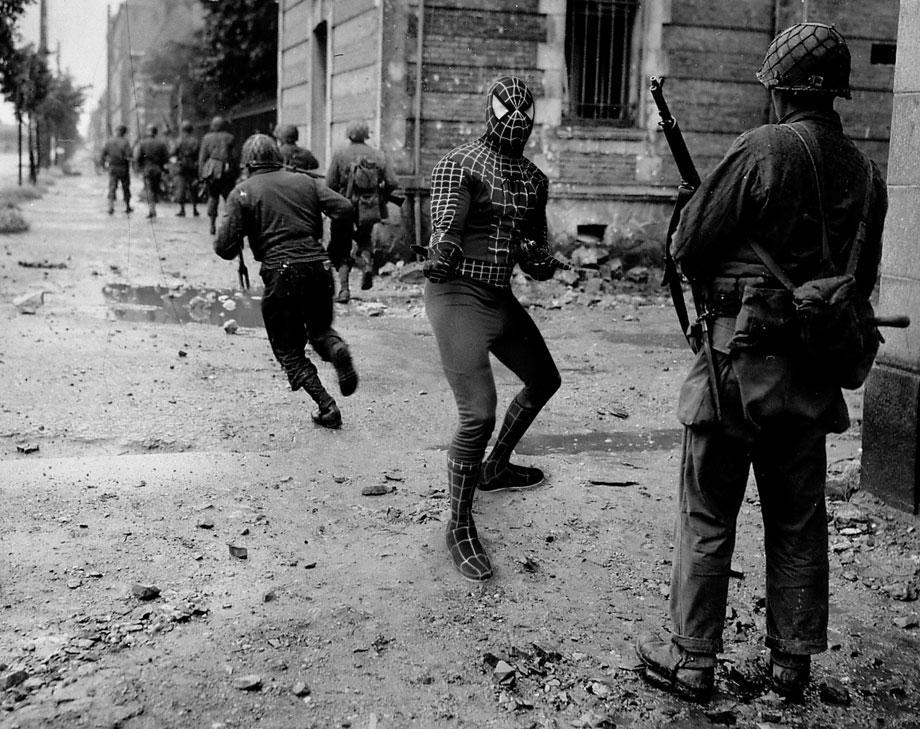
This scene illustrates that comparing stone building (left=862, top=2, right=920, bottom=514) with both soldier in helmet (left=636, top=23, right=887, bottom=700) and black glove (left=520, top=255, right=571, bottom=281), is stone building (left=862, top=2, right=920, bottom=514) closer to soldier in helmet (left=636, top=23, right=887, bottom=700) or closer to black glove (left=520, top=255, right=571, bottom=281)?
black glove (left=520, top=255, right=571, bottom=281)

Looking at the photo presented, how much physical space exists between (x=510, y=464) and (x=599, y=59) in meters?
10.1

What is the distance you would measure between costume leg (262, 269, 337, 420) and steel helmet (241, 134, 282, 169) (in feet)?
2.15

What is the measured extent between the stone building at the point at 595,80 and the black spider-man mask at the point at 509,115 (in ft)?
30.0

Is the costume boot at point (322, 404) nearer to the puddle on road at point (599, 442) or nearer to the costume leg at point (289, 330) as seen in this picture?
the costume leg at point (289, 330)

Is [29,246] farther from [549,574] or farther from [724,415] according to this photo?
[724,415]

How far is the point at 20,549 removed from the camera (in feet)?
14.7

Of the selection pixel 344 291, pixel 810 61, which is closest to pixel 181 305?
pixel 344 291

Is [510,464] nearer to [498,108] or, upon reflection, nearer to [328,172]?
[498,108]

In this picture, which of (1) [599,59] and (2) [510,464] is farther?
(1) [599,59]

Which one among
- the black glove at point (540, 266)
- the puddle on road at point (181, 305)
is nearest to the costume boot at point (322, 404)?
the black glove at point (540, 266)

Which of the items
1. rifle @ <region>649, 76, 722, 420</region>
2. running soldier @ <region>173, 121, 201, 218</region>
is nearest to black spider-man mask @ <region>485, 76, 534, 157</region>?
rifle @ <region>649, 76, 722, 420</region>

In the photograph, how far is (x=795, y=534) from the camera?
11.1 ft

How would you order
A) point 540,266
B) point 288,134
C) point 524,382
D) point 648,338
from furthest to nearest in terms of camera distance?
point 288,134
point 648,338
point 524,382
point 540,266

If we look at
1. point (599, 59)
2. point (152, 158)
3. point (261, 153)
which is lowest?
point (261, 153)
